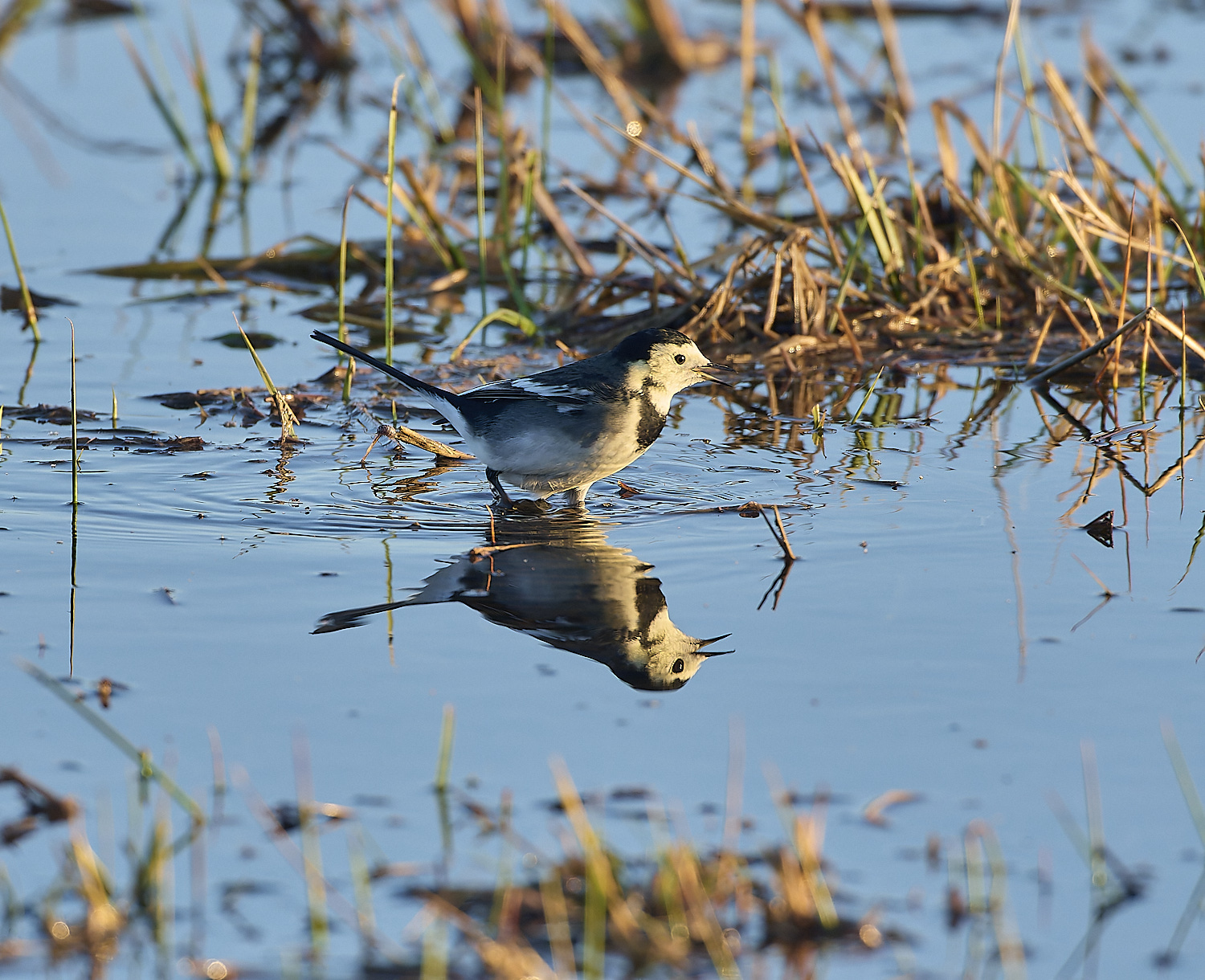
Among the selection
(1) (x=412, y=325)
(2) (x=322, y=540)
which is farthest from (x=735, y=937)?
(1) (x=412, y=325)

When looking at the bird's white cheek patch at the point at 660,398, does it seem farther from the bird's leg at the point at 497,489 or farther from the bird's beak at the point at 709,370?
the bird's leg at the point at 497,489

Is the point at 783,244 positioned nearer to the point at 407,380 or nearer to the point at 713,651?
the point at 407,380

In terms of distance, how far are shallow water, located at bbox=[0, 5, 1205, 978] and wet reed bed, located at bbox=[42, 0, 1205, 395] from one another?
567 mm

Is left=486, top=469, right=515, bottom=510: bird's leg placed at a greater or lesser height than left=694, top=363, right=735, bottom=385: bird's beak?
lesser

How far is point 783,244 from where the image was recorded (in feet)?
24.5

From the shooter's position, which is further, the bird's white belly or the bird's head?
the bird's head

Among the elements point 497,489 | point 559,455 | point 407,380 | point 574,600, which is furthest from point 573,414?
point 574,600

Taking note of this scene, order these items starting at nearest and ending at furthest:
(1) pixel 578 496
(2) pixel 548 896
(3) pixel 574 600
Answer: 1. (2) pixel 548 896
2. (3) pixel 574 600
3. (1) pixel 578 496

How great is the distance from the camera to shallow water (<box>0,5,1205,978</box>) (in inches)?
130

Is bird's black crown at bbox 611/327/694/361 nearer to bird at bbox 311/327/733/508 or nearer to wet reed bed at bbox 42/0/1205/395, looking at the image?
bird at bbox 311/327/733/508

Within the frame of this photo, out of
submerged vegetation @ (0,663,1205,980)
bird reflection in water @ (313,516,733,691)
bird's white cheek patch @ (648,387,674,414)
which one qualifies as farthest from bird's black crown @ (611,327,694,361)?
submerged vegetation @ (0,663,1205,980)

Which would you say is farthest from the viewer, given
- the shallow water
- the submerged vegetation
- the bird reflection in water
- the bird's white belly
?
the bird's white belly

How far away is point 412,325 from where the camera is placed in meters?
8.45

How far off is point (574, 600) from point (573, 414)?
1.17m
